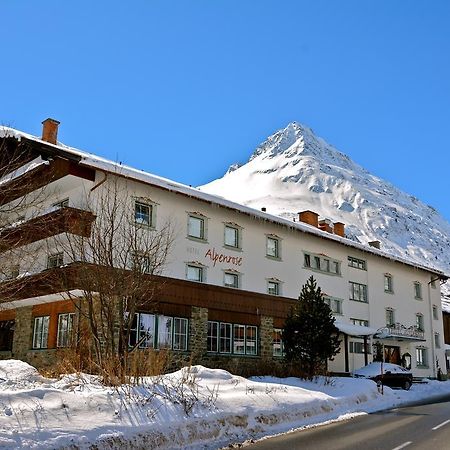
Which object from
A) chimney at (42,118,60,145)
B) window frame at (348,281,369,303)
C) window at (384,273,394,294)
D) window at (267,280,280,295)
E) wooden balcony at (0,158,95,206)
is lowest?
window at (267,280,280,295)

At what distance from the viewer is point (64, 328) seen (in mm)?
25734

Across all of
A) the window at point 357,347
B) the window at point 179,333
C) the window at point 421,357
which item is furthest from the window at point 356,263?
the window at point 179,333

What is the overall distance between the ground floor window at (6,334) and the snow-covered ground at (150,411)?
1220 cm

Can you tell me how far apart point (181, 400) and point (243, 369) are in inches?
573

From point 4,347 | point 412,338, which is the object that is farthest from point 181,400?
point 412,338

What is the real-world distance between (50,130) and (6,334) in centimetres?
1076

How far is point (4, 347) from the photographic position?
29844 millimetres

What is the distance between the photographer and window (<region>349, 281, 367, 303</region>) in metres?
41.2

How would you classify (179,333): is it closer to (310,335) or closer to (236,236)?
(310,335)

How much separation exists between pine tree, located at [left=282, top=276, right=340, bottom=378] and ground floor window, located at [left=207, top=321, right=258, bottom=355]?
4476 millimetres

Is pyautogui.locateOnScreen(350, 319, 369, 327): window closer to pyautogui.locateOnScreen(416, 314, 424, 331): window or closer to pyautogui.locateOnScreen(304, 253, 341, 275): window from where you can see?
pyautogui.locateOnScreen(304, 253, 341, 275): window

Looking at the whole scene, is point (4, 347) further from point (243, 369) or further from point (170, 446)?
point (170, 446)

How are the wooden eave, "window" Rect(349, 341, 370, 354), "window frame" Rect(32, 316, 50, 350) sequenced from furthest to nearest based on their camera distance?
"window" Rect(349, 341, 370, 354) → "window frame" Rect(32, 316, 50, 350) → the wooden eave

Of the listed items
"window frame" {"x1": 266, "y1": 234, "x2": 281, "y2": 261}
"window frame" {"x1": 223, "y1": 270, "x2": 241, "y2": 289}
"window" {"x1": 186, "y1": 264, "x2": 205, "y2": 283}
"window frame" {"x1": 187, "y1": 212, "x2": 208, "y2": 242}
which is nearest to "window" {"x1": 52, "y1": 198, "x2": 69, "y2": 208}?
"window frame" {"x1": 187, "y1": 212, "x2": 208, "y2": 242}
